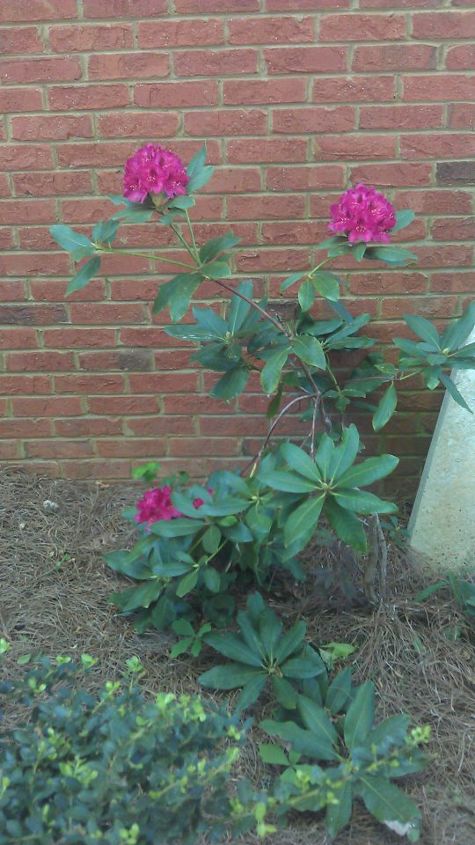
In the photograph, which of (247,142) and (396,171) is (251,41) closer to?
(247,142)

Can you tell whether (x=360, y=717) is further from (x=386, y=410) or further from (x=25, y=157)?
(x=25, y=157)

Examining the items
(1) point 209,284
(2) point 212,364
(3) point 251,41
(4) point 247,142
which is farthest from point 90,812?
(3) point 251,41

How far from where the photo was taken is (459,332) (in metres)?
2.60

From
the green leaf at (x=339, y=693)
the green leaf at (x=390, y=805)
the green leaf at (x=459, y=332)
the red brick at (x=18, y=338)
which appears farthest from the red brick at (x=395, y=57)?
the green leaf at (x=390, y=805)

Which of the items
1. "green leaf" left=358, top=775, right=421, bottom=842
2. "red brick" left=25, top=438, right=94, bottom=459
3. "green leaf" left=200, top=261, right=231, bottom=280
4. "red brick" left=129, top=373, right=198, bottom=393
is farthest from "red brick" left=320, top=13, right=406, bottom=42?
"green leaf" left=358, top=775, right=421, bottom=842

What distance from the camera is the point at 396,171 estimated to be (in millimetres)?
2883

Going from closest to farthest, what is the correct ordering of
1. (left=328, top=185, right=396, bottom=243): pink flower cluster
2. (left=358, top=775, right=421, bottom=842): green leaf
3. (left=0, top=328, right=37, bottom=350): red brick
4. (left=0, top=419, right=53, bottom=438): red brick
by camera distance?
1. (left=358, top=775, right=421, bottom=842): green leaf
2. (left=328, top=185, right=396, bottom=243): pink flower cluster
3. (left=0, top=328, right=37, bottom=350): red brick
4. (left=0, top=419, right=53, bottom=438): red brick

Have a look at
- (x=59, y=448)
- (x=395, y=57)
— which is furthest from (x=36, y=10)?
(x=59, y=448)

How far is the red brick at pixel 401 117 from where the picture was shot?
9.23 feet

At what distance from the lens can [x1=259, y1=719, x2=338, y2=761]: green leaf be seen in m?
2.17

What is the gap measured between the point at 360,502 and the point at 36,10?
1922 millimetres

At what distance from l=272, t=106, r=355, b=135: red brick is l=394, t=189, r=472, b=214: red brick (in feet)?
0.98

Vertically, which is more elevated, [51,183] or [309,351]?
[51,183]

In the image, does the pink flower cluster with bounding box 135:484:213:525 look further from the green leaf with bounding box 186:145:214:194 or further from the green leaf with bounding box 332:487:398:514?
the green leaf with bounding box 186:145:214:194
